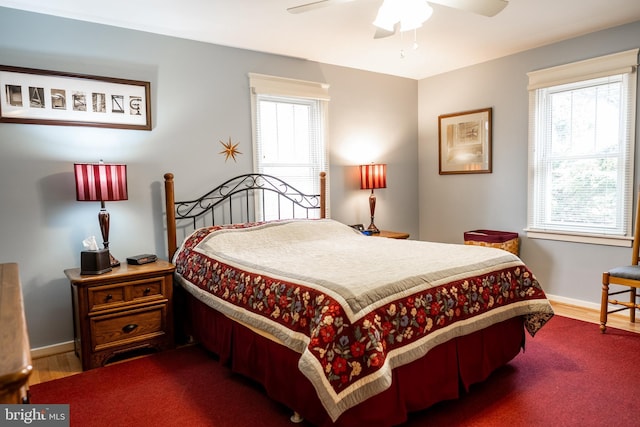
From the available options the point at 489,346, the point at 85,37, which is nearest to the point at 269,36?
the point at 85,37

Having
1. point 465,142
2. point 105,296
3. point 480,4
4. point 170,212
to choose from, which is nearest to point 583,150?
point 465,142

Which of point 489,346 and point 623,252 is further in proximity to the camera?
point 623,252

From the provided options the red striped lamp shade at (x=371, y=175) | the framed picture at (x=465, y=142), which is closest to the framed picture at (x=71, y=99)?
the red striped lamp shade at (x=371, y=175)

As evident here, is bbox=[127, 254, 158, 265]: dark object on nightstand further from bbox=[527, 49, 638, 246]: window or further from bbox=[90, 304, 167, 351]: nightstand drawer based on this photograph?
bbox=[527, 49, 638, 246]: window

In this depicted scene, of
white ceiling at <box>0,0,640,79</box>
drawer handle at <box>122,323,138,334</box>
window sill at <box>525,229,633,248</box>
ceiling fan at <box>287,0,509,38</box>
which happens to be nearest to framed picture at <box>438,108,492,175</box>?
white ceiling at <box>0,0,640,79</box>

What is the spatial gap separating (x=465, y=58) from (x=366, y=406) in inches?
149

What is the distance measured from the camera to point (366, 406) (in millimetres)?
1834

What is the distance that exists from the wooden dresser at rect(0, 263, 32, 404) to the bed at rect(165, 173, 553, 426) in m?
1.04

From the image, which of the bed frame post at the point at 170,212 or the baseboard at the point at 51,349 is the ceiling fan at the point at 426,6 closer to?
the bed frame post at the point at 170,212

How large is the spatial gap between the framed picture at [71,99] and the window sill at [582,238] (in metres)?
3.69

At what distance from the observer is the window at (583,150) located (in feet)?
11.9

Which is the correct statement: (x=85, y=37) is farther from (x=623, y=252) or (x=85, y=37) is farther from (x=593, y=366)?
(x=623, y=252)

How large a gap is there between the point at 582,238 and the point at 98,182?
402 cm

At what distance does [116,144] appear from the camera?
10.9ft
